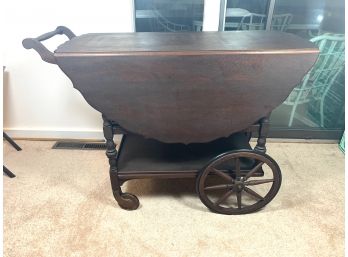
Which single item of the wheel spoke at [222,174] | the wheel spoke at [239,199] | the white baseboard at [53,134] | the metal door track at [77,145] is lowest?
the metal door track at [77,145]

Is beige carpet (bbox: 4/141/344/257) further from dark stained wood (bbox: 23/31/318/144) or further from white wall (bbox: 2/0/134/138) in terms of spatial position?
dark stained wood (bbox: 23/31/318/144)

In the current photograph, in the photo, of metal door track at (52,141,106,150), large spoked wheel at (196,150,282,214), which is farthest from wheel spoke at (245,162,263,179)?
metal door track at (52,141,106,150)

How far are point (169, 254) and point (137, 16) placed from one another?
144cm

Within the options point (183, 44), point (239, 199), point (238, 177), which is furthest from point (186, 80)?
point (239, 199)

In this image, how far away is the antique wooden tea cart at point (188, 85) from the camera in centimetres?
106

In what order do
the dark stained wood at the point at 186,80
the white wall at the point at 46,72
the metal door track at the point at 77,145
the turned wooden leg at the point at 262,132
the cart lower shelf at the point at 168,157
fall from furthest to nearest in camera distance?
the metal door track at the point at 77,145
the white wall at the point at 46,72
the cart lower shelf at the point at 168,157
the turned wooden leg at the point at 262,132
the dark stained wood at the point at 186,80

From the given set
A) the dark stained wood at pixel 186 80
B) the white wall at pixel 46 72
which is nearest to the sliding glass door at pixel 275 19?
the white wall at pixel 46 72

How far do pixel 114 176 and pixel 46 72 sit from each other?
1014 millimetres

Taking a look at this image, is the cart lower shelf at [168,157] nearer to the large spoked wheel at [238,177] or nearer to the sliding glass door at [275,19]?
the large spoked wheel at [238,177]

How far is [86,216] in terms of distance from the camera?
1397 mm

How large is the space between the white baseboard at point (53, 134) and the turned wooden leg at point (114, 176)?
780mm

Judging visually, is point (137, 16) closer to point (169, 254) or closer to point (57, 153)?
point (57, 153)

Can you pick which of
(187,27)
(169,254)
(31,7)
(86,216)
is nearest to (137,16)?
(187,27)

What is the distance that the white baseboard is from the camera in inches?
80.7
